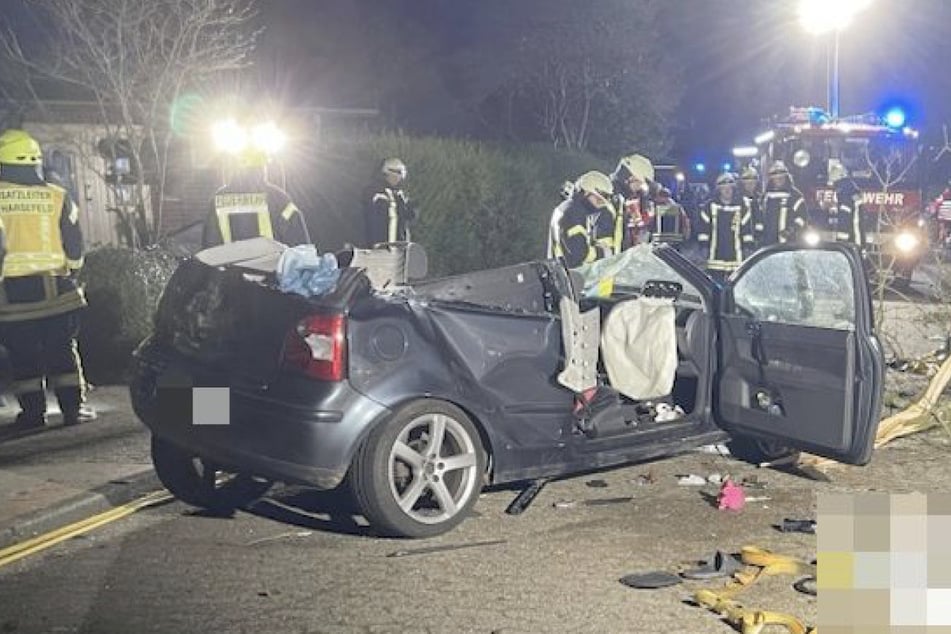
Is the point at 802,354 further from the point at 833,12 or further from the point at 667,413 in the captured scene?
the point at 833,12

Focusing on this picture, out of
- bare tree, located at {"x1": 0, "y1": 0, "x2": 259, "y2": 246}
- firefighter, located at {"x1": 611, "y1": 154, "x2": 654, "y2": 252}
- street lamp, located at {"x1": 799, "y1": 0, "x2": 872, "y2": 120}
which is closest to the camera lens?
firefighter, located at {"x1": 611, "y1": 154, "x2": 654, "y2": 252}

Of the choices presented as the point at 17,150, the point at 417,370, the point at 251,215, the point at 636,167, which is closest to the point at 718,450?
the point at 417,370

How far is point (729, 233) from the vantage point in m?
12.3

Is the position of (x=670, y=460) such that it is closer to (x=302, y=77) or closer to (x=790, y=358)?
(x=790, y=358)

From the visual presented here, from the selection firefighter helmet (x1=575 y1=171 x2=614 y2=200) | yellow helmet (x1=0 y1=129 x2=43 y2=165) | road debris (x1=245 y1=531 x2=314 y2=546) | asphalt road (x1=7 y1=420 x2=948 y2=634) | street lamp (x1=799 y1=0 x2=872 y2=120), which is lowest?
asphalt road (x1=7 y1=420 x2=948 y2=634)

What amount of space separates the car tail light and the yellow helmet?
3.75 m

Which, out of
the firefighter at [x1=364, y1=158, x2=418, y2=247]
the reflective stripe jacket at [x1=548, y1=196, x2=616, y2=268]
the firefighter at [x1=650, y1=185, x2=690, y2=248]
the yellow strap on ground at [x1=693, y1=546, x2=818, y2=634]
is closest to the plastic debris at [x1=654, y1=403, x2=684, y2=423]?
the yellow strap on ground at [x1=693, y1=546, x2=818, y2=634]

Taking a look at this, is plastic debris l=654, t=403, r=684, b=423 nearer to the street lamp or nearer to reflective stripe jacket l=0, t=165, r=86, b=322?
reflective stripe jacket l=0, t=165, r=86, b=322

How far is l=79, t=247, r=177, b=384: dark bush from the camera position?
10.3 m

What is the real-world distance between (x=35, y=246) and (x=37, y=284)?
0.28 m

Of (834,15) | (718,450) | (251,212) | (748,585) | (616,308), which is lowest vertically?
(748,585)

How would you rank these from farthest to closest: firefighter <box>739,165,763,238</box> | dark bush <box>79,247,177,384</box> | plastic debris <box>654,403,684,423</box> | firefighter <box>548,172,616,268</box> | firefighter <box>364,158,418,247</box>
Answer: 1. firefighter <box>739,165,763,238</box>
2. firefighter <box>364,158,418,247</box>
3. dark bush <box>79,247,177,384</box>
4. firefighter <box>548,172,616,268</box>
5. plastic debris <box>654,403,684,423</box>

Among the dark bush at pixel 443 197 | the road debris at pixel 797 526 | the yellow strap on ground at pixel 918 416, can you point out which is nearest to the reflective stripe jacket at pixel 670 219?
the dark bush at pixel 443 197

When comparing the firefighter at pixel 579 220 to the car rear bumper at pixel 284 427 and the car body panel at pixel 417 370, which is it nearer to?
the car body panel at pixel 417 370
